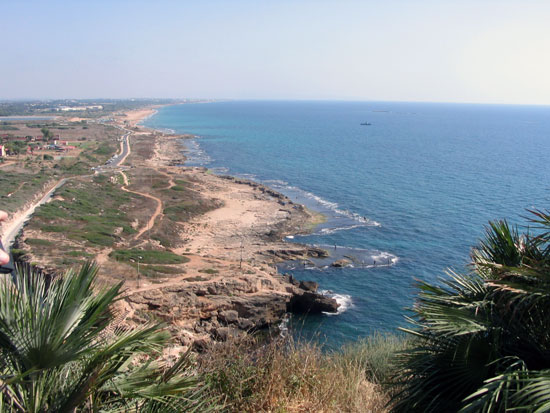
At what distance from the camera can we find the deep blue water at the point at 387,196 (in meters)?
33.1

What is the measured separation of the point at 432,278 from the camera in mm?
33438

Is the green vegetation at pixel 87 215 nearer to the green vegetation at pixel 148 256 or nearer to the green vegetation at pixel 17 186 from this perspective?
the green vegetation at pixel 17 186

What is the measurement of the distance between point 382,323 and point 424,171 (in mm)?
55429

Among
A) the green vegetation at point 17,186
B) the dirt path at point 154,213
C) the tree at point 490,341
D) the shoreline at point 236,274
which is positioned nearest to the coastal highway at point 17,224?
the green vegetation at point 17,186

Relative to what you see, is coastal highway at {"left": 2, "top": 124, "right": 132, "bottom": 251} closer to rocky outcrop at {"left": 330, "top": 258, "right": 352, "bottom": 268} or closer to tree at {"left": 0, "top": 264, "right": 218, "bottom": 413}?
rocky outcrop at {"left": 330, "top": 258, "right": 352, "bottom": 268}

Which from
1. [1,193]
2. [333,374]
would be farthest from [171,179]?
[333,374]

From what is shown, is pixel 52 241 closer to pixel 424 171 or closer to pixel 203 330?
pixel 203 330

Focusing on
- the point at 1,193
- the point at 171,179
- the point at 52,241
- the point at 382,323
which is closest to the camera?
the point at 382,323

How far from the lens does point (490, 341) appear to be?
5324 mm

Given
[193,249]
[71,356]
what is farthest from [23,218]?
[71,356]

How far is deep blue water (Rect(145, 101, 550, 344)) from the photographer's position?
3312 cm

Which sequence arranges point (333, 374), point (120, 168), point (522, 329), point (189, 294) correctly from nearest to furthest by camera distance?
point (522, 329), point (333, 374), point (189, 294), point (120, 168)

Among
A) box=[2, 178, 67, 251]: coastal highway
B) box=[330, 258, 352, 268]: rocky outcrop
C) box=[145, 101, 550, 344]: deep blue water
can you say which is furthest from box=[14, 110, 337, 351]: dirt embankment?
box=[145, 101, 550, 344]: deep blue water

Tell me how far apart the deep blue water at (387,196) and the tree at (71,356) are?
389 cm
